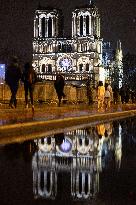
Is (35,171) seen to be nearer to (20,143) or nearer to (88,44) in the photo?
(20,143)

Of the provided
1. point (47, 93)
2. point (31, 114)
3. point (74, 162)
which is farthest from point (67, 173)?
point (47, 93)

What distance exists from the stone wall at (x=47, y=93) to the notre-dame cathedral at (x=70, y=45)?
4738 inches

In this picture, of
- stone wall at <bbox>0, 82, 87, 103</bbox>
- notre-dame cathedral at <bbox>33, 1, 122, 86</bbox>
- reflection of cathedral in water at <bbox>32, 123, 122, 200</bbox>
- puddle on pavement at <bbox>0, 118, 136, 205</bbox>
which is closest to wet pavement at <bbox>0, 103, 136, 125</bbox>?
stone wall at <bbox>0, 82, 87, 103</bbox>

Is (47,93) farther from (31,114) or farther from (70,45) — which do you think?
(70,45)

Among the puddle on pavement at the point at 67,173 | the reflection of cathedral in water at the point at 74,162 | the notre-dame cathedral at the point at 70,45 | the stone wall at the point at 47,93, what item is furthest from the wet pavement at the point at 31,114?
the notre-dame cathedral at the point at 70,45

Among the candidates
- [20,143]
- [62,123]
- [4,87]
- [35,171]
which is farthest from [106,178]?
[4,87]

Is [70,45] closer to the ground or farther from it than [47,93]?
farther from it

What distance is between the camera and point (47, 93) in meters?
42.4

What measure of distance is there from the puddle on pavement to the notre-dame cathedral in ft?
536

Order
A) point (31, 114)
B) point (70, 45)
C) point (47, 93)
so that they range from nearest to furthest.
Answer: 1. point (31, 114)
2. point (47, 93)
3. point (70, 45)

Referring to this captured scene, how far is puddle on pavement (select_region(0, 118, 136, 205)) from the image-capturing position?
5520 millimetres

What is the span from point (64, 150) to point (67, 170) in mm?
2763

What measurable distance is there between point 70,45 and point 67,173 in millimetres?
174932

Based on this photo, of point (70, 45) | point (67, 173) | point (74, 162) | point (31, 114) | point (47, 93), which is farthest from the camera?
point (70, 45)
